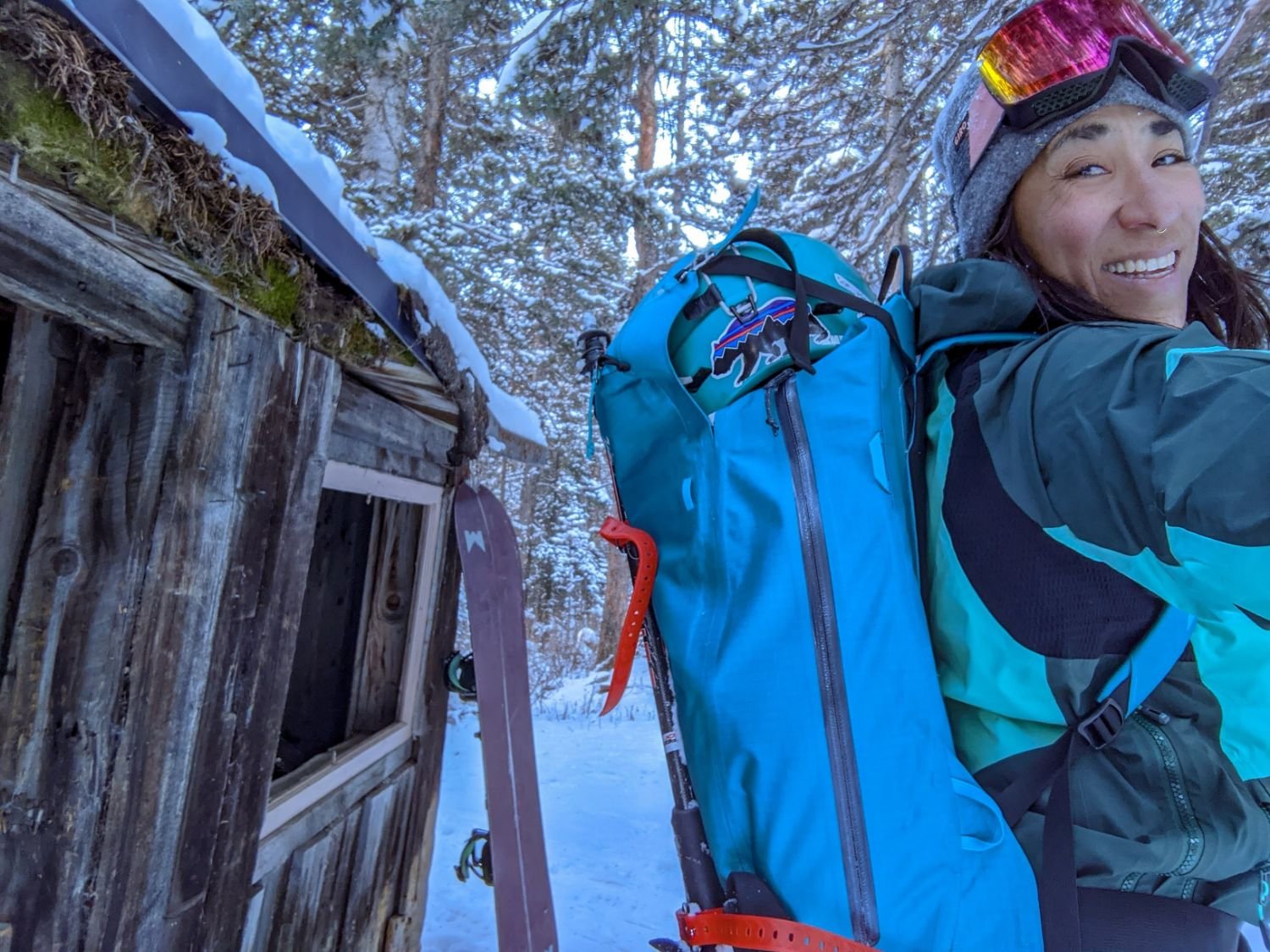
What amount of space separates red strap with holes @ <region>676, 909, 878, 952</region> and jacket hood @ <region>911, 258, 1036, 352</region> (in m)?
0.93

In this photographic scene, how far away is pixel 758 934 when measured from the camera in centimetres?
112

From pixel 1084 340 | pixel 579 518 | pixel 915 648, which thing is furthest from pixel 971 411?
pixel 579 518

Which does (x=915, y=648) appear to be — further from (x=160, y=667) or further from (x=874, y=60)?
(x=874, y=60)

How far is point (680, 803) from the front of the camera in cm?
136

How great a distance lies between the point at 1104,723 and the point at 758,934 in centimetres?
58

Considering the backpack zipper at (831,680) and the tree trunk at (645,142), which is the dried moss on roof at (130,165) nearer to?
the backpack zipper at (831,680)

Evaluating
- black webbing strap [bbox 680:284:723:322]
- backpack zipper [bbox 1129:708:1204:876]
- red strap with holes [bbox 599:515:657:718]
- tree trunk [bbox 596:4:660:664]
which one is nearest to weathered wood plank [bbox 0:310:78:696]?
red strap with holes [bbox 599:515:657:718]

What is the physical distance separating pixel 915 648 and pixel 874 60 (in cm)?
790

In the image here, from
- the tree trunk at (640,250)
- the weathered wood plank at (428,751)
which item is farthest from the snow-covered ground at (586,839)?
the tree trunk at (640,250)

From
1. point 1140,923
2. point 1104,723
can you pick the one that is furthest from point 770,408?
point 1140,923

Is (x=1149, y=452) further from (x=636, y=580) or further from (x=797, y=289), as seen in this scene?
(x=636, y=580)

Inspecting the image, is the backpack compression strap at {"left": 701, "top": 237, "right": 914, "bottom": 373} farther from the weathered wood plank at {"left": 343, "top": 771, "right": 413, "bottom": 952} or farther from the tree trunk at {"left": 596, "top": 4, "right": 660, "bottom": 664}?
the tree trunk at {"left": 596, "top": 4, "right": 660, "bottom": 664}

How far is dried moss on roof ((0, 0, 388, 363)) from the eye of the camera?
1.29 m

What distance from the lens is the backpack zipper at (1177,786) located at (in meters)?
1.00
